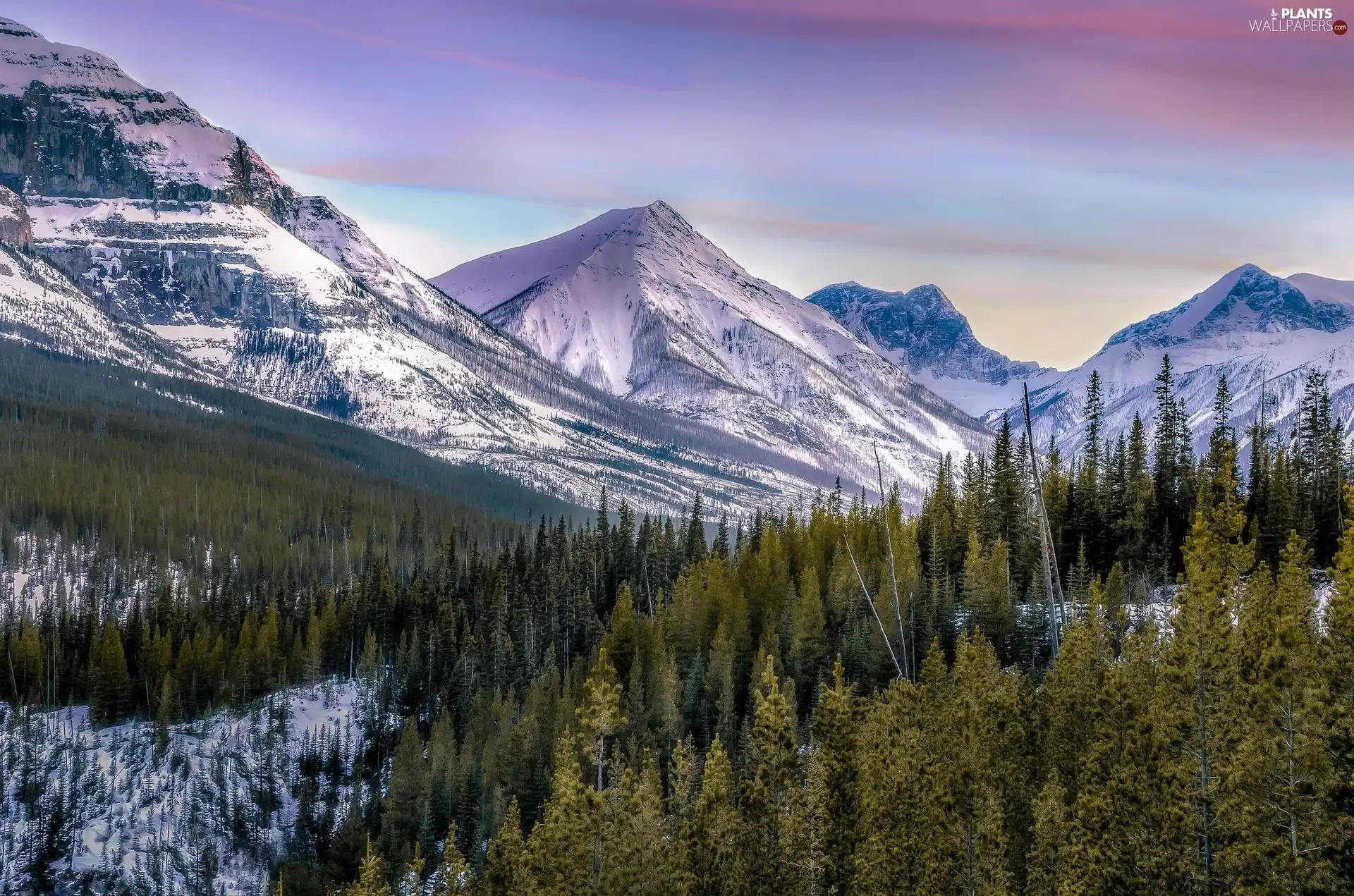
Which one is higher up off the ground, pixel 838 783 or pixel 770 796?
pixel 838 783

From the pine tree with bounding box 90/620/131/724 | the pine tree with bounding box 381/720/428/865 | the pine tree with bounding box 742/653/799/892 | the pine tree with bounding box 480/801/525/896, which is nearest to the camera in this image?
the pine tree with bounding box 742/653/799/892

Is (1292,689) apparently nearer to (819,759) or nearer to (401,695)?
(819,759)

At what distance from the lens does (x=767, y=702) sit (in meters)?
42.6

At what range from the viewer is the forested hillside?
33.4 metres

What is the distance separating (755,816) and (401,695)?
3666 inches

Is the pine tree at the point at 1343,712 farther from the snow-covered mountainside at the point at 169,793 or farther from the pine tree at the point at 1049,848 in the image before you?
the snow-covered mountainside at the point at 169,793

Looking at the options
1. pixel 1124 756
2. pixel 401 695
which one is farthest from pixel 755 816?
pixel 401 695

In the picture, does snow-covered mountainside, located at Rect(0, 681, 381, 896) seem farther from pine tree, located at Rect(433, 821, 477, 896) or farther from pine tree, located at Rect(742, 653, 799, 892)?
pine tree, located at Rect(742, 653, 799, 892)

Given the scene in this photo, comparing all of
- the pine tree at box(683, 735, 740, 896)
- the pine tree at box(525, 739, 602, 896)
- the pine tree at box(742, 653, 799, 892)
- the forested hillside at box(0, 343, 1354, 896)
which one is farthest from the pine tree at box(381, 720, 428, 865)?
the pine tree at box(742, 653, 799, 892)

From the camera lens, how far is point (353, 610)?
144000 millimetres

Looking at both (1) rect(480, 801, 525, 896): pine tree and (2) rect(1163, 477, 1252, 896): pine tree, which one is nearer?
(2) rect(1163, 477, 1252, 896): pine tree

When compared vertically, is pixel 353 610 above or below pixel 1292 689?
below

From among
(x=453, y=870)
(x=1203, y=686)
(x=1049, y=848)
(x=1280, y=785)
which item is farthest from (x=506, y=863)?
(x=1280, y=785)

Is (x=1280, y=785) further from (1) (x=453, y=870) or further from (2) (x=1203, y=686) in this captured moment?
(1) (x=453, y=870)
